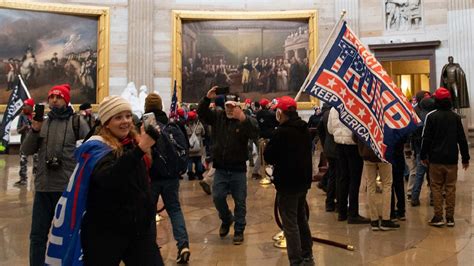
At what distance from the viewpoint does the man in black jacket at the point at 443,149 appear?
524 cm

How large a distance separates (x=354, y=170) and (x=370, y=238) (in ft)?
3.30

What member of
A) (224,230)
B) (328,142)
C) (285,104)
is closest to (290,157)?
(285,104)

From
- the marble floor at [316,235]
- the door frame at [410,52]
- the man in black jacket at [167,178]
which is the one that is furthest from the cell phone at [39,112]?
the door frame at [410,52]

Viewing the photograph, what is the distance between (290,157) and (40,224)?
2.16 metres

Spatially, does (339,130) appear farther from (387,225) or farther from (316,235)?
(316,235)

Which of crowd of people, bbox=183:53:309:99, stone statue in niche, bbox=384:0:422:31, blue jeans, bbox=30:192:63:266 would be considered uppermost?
stone statue in niche, bbox=384:0:422:31

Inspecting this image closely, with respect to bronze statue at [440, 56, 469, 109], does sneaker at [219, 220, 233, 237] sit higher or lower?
lower

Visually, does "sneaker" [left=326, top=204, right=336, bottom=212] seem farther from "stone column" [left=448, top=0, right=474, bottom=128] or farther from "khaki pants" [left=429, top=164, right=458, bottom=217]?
"stone column" [left=448, top=0, right=474, bottom=128]

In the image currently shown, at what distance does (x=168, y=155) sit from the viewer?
414 cm

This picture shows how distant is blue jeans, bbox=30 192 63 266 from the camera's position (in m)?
3.36

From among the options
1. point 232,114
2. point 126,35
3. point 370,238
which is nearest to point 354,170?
point 370,238

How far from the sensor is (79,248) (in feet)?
6.99

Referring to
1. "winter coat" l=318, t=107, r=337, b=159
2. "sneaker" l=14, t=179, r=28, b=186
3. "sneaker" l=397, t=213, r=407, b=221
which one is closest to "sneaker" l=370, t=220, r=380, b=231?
"sneaker" l=397, t=213, r=407, b=221

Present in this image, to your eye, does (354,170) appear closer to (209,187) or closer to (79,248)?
(209,187)
